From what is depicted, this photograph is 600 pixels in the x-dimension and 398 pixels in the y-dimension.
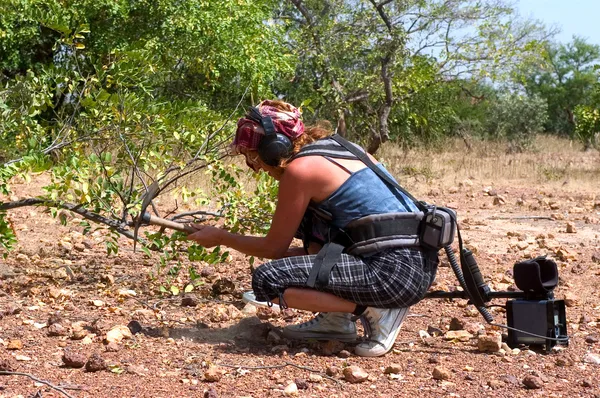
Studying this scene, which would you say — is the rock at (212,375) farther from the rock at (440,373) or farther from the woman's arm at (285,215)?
the rock at (440,373)

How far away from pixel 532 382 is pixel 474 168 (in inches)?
425

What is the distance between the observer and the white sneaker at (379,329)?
3.70 meters

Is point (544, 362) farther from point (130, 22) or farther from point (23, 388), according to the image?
point (130, 22)

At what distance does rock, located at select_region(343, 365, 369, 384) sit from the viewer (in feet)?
10.8

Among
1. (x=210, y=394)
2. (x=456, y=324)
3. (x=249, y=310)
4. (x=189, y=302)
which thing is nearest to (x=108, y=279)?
(x=189, y=302)

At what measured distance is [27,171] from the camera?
4.36m

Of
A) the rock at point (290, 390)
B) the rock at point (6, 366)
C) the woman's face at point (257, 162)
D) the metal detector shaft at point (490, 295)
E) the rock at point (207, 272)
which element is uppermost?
the woman's face at point (257, 162)

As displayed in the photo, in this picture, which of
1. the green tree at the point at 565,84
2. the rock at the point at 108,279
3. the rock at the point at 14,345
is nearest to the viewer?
the rock at the point at 14,345

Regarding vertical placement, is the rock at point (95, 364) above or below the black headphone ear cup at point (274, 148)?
below

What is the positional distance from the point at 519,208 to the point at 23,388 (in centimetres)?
744

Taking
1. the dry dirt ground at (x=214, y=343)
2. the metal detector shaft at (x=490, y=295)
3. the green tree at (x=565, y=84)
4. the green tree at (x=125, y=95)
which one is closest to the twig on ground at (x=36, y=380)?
the dry dirt ground at (x=214, y=343)

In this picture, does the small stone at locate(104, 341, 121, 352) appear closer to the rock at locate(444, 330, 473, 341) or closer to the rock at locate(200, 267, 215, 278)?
the rock at locate(444, 330, 473, 341)

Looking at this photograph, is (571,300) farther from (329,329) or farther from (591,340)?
(329,329)

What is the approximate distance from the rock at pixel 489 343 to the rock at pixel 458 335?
191 millimetres
